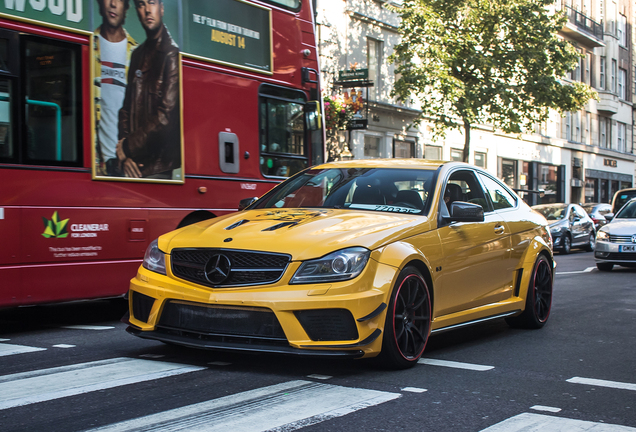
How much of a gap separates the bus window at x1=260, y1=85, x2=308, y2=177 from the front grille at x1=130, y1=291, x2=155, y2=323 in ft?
12.7

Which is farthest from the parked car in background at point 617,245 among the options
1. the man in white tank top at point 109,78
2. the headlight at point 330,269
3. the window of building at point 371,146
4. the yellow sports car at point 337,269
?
the window of building at point 371,146

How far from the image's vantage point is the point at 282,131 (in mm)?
9375

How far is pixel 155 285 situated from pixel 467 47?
22349 millimetres

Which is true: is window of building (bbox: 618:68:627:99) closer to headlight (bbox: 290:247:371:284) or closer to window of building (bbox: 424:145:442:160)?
window of building (bbox: 424:145:442:160)

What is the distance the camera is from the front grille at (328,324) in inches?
184

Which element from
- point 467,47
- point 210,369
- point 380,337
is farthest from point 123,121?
point 467,47

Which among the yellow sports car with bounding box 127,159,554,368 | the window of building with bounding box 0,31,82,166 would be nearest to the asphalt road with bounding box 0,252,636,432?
the yellow sports car with bounding box 127,159,554,368

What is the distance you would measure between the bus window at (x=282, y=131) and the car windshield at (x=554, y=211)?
48.8 ft

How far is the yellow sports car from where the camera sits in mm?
4703

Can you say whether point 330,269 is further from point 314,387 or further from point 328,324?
point 314,387

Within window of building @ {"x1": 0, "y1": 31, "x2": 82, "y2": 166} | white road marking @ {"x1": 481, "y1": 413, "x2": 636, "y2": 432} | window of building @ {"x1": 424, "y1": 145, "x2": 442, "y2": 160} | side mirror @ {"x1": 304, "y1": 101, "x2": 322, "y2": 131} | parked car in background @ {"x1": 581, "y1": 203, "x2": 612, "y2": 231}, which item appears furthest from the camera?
window of building @ {"x1": 424, "y1": 145, "x2": 442, "y2": 160}

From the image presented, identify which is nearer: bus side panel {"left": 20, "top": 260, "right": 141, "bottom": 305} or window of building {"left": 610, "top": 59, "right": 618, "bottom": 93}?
bus side panel {"left": 20, "top": 260, "right": 141, "bottom": 305}

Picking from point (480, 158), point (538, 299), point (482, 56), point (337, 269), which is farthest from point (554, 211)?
point (337, 269)

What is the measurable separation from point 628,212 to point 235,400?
14.0m
